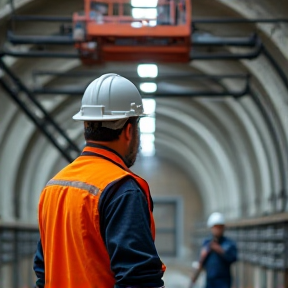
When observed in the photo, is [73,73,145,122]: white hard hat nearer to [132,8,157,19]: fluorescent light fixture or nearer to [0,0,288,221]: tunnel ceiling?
[0,0,288,221]: tunnel ceiling

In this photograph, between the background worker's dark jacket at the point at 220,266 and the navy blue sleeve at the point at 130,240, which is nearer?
the navy blue sleeve at the point at 130,240

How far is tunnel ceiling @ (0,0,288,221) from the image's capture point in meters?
15.8

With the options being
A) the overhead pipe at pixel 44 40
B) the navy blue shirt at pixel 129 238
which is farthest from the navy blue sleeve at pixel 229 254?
the navy blue shirt at pixel 129 238

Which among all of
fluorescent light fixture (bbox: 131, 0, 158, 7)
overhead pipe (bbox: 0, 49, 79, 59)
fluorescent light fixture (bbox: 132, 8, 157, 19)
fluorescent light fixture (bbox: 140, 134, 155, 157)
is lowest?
overhead pipe (bbox: 0, 49, 79, 59)

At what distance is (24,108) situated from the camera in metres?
16.7

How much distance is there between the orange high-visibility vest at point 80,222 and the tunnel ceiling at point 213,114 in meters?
11.1

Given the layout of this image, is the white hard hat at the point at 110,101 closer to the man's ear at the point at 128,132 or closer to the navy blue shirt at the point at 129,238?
the man's ear at the point at 128,132

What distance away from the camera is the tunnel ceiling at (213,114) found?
15789 millimetres

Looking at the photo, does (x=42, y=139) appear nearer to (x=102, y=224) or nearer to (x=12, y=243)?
(x=12, y=243)

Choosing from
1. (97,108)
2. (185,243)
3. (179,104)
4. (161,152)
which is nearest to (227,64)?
(179,104)

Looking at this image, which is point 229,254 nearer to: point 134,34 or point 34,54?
point 134,34

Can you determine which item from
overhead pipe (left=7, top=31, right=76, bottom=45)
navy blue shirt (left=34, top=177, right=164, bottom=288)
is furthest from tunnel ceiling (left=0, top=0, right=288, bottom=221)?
navy blue shirt (left=34, top=177, right=164, bottom=288)

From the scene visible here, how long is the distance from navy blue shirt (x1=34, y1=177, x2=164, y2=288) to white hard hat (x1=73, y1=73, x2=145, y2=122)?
1.39 feet

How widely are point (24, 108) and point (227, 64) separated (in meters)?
5.03
